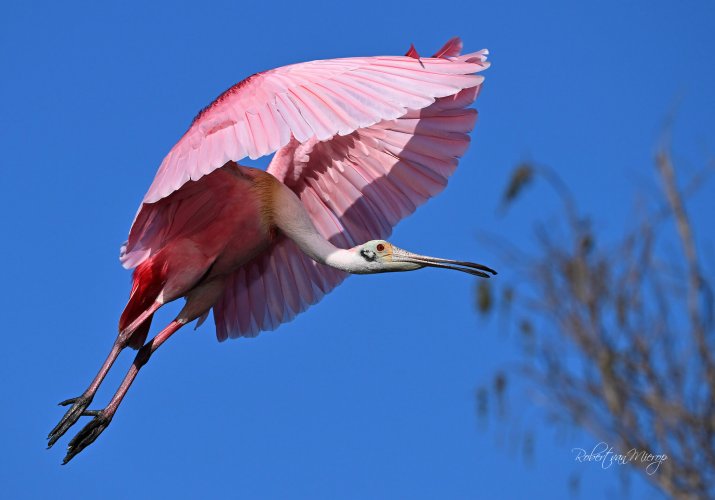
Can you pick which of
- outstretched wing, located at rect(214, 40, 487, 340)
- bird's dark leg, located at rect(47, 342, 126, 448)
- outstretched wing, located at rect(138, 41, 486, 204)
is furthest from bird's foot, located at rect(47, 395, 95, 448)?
outstretched wing, located at rect(214, 40, 487, 340)

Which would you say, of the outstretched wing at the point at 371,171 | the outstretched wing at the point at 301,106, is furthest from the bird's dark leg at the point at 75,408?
the outstretched wing at the point at 371,171

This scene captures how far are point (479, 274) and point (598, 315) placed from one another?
7.85 ft

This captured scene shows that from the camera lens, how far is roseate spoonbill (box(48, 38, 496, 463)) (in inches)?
319

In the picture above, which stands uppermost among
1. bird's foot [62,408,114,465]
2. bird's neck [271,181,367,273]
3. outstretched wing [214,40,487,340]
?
outstretched wing [214,40,487,340]

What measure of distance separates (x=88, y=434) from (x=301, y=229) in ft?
5.48

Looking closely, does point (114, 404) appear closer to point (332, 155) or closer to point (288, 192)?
point (288, 192)

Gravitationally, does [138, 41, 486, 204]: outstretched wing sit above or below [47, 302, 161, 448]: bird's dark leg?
above

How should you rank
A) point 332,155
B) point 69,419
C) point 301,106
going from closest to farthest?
point 301,106 < point 69,419 < point 332,155

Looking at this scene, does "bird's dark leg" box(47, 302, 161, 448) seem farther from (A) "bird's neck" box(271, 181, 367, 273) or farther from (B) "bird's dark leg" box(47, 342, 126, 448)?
(A) "bird's neck" box(271, 181, 367, 273)

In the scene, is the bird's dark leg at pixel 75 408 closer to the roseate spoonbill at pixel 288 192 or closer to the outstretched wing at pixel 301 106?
the roseate spoonbill at pixel 288 192

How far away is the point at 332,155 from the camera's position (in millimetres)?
9602

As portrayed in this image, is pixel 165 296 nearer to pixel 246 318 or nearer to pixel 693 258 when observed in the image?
pixel 246 318

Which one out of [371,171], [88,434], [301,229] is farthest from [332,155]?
[88,434]

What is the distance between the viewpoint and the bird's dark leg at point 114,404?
345 inches
